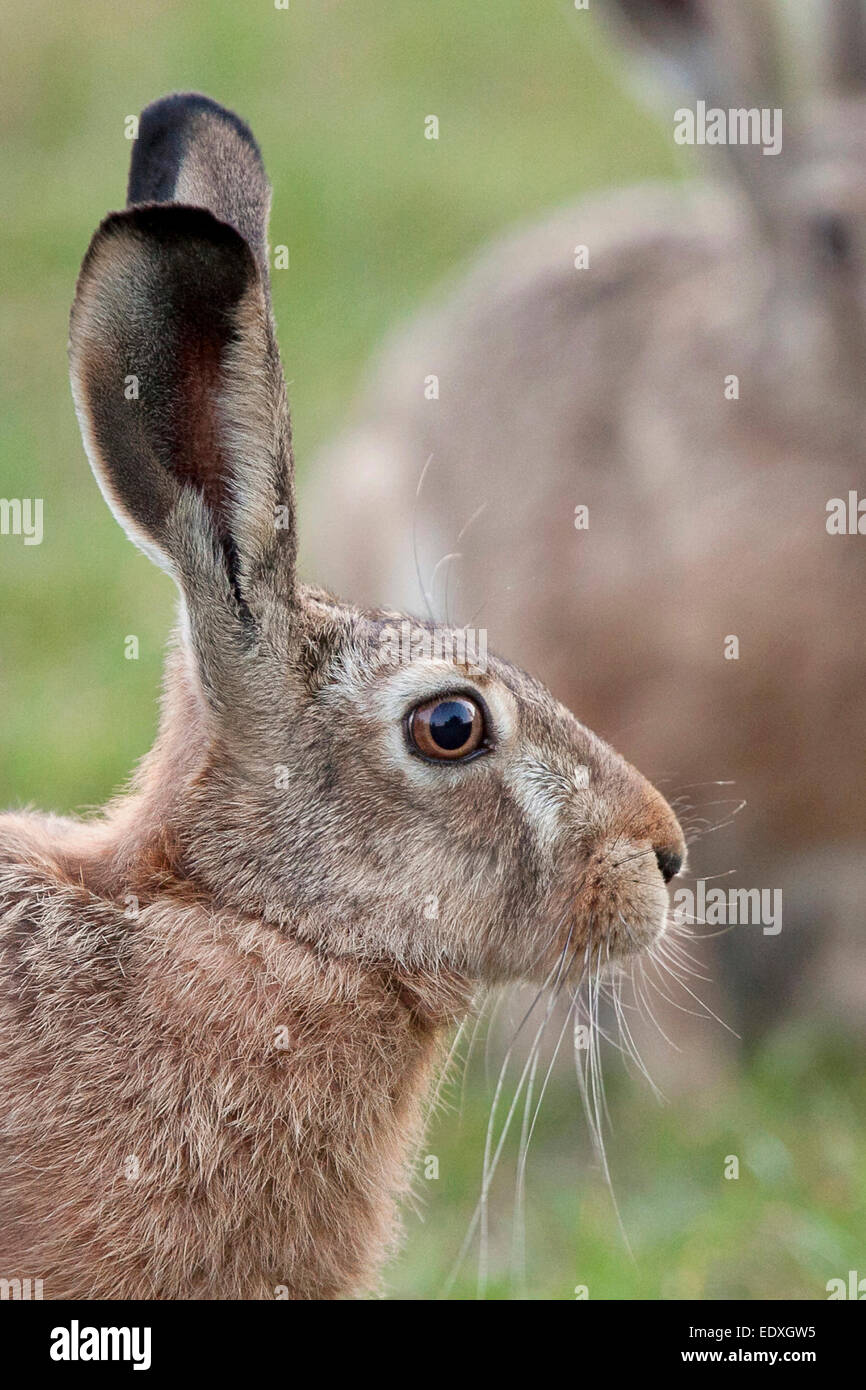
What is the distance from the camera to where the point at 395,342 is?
26.7 ft

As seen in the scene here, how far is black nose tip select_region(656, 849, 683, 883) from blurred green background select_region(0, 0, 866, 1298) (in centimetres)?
158

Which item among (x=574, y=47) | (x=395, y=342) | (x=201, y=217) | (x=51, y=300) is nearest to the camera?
(x=201, y=217)

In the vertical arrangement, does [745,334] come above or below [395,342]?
below

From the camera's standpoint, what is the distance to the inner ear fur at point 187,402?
2.93 meters

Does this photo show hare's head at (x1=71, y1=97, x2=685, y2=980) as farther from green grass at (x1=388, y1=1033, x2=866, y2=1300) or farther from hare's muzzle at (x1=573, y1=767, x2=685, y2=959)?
green grass at (x1=388, y1=1033, x2=866, y2=1300)

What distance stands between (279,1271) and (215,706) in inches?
38.9

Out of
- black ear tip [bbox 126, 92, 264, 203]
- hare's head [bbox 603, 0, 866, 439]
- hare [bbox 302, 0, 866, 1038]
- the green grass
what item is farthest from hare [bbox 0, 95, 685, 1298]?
hare's head [bbox 603, 0, 866, 439]

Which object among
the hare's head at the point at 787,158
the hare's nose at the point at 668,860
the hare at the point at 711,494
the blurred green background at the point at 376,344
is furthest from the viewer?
the hare at the point at 711,494

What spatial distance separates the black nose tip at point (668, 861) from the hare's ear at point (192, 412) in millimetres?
819

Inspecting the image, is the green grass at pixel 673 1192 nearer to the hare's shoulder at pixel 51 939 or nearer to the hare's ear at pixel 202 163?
the hare's shoulder at pixel 51 939

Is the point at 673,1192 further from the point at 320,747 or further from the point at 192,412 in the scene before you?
the point at 192,412

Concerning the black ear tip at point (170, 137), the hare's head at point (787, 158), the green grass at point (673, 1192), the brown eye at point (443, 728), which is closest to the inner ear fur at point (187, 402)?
the brown eye at point (443, 728)

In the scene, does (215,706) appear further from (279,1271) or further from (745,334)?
(745,334)
